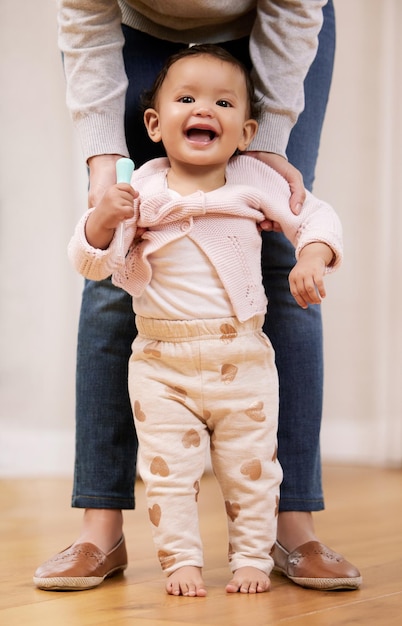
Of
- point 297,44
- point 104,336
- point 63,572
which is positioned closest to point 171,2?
point 297,44

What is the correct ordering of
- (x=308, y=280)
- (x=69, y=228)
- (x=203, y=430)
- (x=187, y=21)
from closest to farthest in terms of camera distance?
(x=308, y=280), (x=203, y=430), (x=187, y=21), (x=69, y=228)

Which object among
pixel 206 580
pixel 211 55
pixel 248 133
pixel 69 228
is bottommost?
pixel 206 580

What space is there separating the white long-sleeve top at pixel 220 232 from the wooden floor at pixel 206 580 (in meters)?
0.37

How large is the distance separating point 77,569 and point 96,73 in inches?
26.9

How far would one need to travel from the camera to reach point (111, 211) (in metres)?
1.20

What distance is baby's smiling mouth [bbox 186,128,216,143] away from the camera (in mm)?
1313

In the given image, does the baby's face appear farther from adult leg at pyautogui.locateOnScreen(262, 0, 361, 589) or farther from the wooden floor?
the wooden floor

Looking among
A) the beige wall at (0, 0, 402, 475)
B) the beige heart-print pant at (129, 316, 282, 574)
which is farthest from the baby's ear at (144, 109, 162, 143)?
the beige wall at (0, 0, 402, 475)

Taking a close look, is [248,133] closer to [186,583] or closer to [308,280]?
[308,280]

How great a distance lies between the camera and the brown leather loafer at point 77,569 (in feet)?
4.22

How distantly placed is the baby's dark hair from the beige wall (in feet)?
3.78

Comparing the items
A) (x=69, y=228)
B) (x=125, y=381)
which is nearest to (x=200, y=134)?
(x=125, y=381)

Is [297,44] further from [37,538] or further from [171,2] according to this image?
[37,538]

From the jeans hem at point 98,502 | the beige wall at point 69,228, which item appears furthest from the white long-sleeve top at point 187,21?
the beige wall at point 69,228
